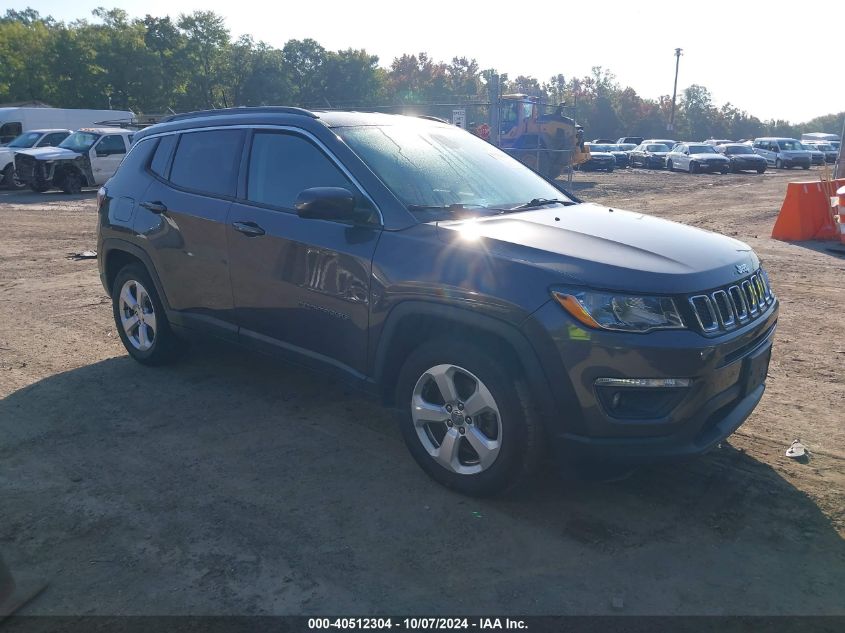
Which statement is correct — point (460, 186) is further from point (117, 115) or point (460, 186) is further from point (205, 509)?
point (117, 115)

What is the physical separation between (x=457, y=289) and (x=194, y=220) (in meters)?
2.31

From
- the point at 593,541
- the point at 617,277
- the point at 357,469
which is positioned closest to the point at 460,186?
the point at 617,277

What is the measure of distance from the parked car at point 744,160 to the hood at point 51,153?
29981 mm

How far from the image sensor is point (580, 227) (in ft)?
12.7

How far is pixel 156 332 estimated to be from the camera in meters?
5.50

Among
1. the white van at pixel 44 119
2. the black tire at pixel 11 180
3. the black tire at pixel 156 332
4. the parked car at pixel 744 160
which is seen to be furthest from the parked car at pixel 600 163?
the black tire at pixel 156 332

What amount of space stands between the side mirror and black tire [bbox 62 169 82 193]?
65.0 ft

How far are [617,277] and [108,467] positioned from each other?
292 centimetres

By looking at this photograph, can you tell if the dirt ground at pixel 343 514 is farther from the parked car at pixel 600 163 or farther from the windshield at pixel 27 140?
the parked car at pixel 600 163

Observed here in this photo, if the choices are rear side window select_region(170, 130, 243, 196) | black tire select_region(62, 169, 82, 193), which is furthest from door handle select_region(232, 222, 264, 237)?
black tire select_region(62, 169, 82, 193)

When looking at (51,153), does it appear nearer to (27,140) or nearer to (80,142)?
(80,142)

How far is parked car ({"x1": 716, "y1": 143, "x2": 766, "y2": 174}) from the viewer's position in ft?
118

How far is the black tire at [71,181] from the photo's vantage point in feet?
68.6

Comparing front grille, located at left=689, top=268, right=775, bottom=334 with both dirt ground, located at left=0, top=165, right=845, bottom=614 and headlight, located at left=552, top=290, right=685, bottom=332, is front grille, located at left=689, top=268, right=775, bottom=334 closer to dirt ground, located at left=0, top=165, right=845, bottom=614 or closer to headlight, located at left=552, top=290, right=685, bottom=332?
headlight, located at left=552, top=290, right=685, bottom=332
